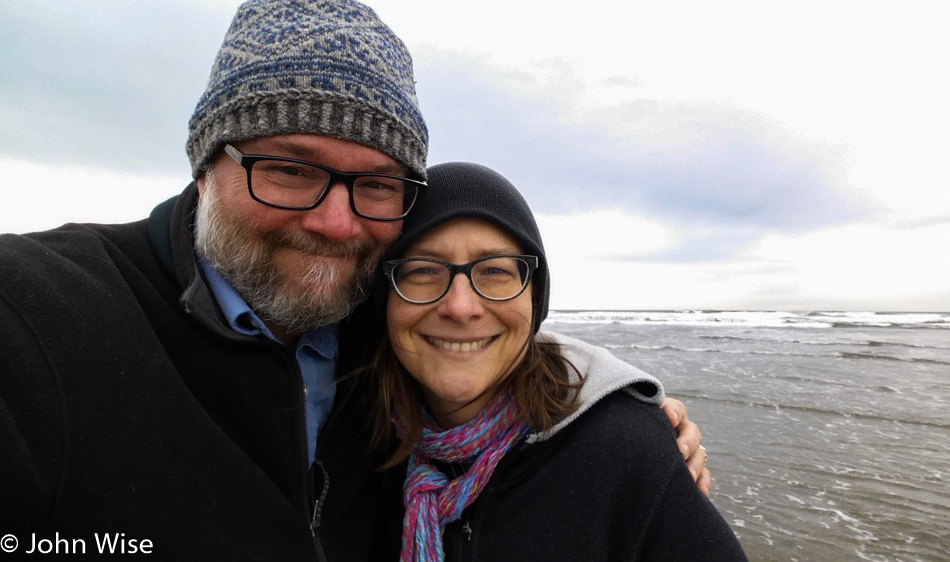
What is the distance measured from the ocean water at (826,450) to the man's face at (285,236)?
4.49 m

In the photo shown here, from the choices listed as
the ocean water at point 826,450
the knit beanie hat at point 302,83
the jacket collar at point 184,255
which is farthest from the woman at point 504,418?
the ocean water at point 826,450

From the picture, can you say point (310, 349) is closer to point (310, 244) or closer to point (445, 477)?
point (310, 244)

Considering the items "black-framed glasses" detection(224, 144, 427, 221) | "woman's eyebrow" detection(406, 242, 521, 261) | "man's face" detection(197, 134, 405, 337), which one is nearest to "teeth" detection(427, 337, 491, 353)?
"woman's eyebrow" detection(406, 242, 521, 261)

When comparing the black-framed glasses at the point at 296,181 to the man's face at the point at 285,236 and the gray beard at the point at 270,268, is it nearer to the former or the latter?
the man's face at the point at 285,236

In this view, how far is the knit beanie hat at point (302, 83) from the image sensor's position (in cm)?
172

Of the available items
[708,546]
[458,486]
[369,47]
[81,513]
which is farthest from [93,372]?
[708,546]

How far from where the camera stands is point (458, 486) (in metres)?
1.93

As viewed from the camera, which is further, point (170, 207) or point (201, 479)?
point (170, 207)

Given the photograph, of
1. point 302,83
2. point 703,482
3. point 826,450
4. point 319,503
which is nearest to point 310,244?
point 302,83

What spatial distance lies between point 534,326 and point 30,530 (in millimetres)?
1865

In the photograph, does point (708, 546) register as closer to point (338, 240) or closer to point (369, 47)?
point (338, 240)

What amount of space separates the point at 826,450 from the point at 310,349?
7.51 metres

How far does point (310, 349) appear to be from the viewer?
80.4 inches

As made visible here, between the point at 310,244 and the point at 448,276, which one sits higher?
the point at 310,244
